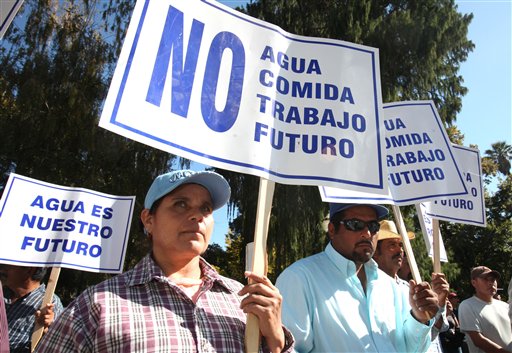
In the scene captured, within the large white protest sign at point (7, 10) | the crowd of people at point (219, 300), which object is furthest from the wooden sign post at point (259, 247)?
the large white protest sign at point (7, 10)

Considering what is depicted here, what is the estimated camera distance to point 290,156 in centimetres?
182

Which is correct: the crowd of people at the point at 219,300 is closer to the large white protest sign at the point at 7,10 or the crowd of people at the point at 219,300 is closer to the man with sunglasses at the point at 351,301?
the man with sunglasses at the point at 351,301

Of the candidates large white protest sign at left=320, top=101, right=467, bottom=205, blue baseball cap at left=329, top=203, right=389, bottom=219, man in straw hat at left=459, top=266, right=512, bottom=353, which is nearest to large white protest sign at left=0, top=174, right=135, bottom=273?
blue baseball cap at left=329, top=203, right=389, bottom=219

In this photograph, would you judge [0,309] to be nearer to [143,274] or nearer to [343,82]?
[143,274]

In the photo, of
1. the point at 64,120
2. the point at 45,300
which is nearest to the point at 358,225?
the point at 45,300

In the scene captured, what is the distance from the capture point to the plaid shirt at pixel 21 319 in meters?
3.40

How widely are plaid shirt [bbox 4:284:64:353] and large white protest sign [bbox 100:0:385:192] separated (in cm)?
261

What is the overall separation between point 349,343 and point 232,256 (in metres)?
15.5

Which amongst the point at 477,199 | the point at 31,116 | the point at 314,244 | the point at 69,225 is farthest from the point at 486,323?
the point at 31,116

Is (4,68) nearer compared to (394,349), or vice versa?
(394,349)

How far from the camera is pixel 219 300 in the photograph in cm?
171

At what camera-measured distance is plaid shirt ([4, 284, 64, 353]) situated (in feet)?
11.2

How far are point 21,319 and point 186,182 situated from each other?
7.94ft

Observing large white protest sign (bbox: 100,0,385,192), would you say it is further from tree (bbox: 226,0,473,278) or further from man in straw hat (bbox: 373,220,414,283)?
tree (bbox: 226,0,473,278)
